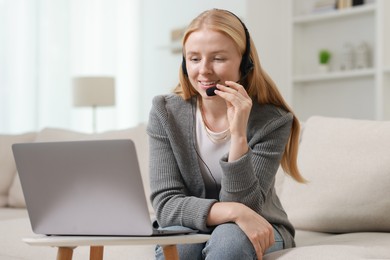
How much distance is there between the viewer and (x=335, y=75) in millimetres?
4645

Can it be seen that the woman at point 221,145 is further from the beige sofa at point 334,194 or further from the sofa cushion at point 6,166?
the sofa cushion at point 6,166

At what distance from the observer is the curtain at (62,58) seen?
4.75 m

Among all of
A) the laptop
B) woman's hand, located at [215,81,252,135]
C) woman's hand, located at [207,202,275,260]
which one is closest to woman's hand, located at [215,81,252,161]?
woman's hand, located at [215,81,252,135]

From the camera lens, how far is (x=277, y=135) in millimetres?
1747

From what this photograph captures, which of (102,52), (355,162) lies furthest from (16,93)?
(355,162)

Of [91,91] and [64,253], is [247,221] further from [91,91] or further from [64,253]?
[91,91]

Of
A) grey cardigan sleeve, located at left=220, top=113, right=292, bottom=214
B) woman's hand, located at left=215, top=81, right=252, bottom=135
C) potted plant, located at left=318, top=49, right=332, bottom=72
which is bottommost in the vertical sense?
grey cardigan sleeve, located at left=220, top=113, right=292, bottom=214

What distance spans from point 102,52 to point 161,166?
365cm

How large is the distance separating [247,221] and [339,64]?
11.5 ft

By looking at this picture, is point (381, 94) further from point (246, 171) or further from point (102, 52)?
point (246, 171)

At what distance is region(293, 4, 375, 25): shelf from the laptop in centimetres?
350

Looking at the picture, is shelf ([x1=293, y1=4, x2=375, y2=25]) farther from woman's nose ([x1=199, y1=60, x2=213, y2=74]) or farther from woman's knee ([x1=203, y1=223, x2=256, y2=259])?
woman's knee ([x1=203, y1=223, x2=256, y2=259])

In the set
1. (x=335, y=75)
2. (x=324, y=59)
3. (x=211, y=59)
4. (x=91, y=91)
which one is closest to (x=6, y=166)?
(x=91, y=91)

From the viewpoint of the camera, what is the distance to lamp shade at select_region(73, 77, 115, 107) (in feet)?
14.6
